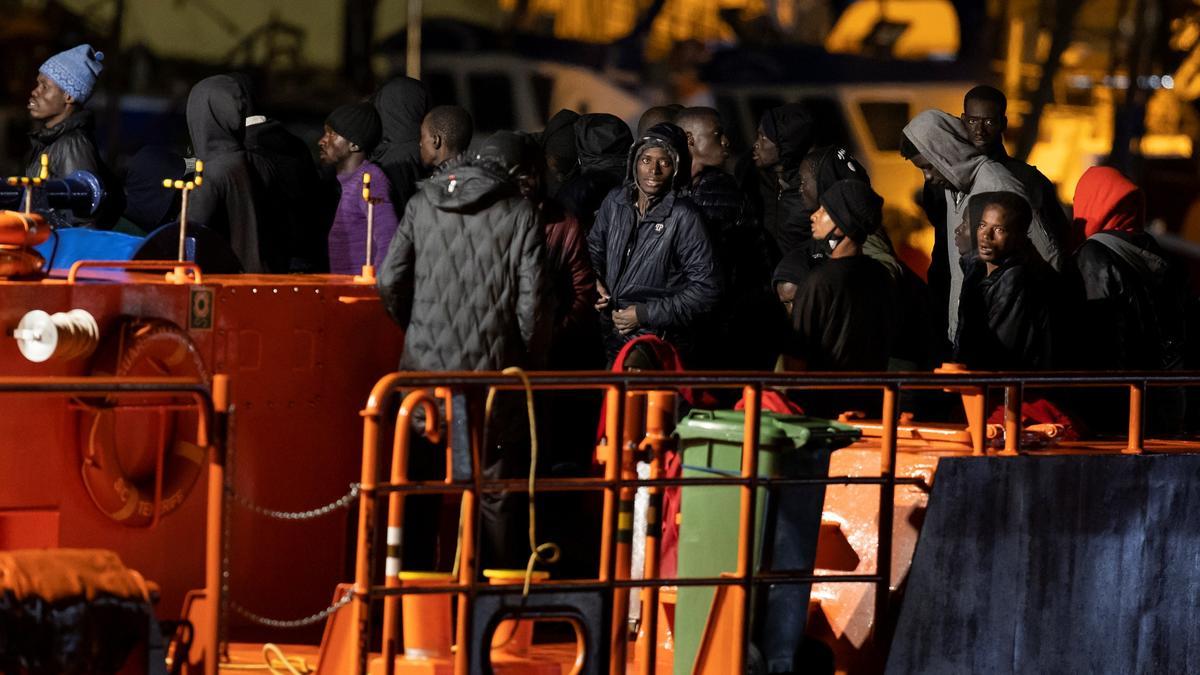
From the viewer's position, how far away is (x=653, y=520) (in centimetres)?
786

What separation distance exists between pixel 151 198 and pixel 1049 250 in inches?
178

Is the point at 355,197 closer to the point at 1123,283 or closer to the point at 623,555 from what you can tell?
the point at 1123,283

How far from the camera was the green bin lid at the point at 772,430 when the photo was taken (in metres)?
7.87

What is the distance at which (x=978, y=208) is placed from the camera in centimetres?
975

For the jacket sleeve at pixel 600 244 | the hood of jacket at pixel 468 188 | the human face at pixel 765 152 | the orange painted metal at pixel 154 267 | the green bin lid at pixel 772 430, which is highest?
the human face at pixel 765 152

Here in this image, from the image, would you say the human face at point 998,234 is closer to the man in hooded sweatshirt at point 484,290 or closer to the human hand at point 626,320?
the human hand at point 626,320

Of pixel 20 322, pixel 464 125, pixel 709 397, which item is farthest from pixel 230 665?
pixel 464 125

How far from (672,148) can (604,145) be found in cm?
146

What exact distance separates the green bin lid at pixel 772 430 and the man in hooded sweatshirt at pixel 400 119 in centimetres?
408

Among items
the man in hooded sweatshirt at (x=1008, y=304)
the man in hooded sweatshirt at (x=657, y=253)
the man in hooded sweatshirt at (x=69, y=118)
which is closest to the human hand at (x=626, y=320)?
the man in hooded sweatshirt at (x=657, y=253)

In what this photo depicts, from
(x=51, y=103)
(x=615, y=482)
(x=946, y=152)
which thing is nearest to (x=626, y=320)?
(x=946, y=152)

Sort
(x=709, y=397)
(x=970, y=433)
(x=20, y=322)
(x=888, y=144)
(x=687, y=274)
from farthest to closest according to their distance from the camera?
(x=888, y=144), (x=687, y=274), (x=709, y=397), (x=970, y=433), (x=20, y=322)

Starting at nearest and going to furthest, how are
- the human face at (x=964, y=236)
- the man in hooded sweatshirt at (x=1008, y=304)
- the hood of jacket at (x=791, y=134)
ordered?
the man in hooded sweatshirt at (x=1008, y=304)
the human face at (x=964, y=236)
the hood of jacket at (x=791, y=134)

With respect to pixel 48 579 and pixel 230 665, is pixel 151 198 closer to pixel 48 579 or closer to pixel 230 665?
pixel 230 665
